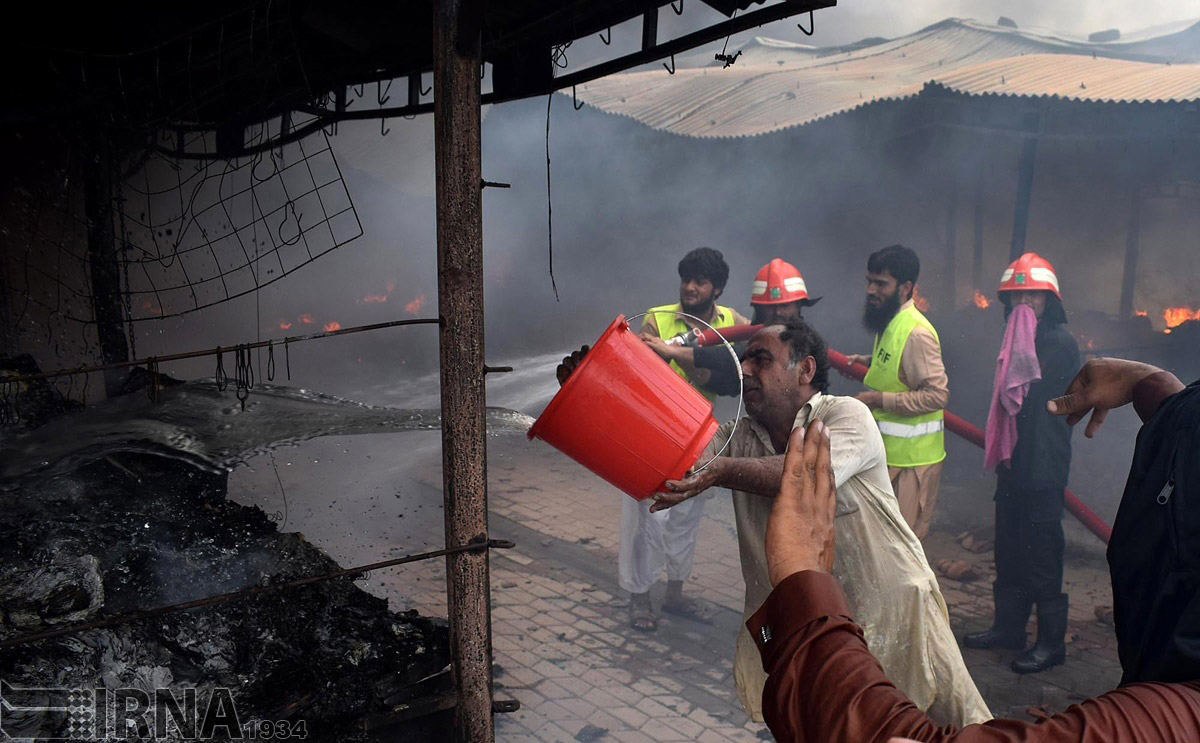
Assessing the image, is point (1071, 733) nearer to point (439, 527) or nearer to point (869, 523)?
point (869, 523)

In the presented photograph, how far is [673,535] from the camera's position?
5.69 m

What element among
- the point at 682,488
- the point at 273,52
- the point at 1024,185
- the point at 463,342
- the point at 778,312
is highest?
the point at 273,52

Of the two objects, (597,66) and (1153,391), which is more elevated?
(597,66)

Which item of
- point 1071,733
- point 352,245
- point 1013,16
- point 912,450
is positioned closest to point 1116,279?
point 912,450

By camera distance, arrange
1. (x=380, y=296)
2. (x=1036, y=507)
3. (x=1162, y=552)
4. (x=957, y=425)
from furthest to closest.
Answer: (x=380, y=296) < (x=957, y=425) < (x=1036, y=507) < (x=1162, y=552)

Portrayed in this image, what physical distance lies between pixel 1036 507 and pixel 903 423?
104 cm

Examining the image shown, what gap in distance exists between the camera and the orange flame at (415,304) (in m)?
13.9

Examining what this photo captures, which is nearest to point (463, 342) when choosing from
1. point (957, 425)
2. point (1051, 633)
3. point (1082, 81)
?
point (1051, 633)

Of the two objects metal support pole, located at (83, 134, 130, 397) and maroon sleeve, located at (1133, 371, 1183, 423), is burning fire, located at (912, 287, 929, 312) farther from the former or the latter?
metal support pole, located at (83, 134, 130, 397)

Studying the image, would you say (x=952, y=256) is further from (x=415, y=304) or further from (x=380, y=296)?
(x=380, y=296)

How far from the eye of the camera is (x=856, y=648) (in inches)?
48.9

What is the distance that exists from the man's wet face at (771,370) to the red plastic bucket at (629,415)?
0.78 metres

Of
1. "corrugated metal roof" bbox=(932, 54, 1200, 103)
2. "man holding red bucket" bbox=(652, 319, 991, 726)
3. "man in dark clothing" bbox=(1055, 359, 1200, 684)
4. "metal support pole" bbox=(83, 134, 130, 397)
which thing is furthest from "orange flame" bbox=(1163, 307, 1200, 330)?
"metal support pole" bbox=(83, 134, 130, 397)

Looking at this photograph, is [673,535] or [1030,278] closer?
[1030,278]
